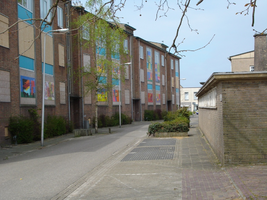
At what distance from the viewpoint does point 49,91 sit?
25.5m

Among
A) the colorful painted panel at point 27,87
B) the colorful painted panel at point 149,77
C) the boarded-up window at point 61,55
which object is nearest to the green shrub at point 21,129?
the colorful painted panel at point 27,87

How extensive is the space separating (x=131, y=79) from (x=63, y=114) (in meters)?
18.5

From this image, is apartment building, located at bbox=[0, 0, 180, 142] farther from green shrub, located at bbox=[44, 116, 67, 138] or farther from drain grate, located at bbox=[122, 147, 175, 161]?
drain grate, located at bbox=[122, 147, 175, 161]

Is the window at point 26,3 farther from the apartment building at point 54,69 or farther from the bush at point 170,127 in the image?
the bush at point 170,127

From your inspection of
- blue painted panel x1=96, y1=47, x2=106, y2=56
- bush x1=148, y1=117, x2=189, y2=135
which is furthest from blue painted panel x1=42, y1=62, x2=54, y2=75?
bush x1=148, y1=117, x2=189, y2=135

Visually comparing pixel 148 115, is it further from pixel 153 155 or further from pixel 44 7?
pixel 153 155

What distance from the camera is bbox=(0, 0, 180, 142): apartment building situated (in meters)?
19.0

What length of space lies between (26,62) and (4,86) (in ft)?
12.2

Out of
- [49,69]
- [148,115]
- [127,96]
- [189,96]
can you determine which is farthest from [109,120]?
[189,96]

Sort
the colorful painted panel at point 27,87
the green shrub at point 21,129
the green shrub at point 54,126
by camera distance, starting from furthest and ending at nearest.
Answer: the green shrub at point 54,126, the colorful painted panel at point 27,87, the green shrub at point 21,129

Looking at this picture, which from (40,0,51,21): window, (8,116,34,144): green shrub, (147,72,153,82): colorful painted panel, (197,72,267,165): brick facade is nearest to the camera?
(197,72,267,165): brick facade

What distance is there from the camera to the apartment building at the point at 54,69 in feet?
62.5

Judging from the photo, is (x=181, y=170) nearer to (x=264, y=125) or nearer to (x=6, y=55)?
(x=264, y=125)

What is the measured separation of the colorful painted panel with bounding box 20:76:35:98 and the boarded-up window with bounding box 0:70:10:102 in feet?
5.55
